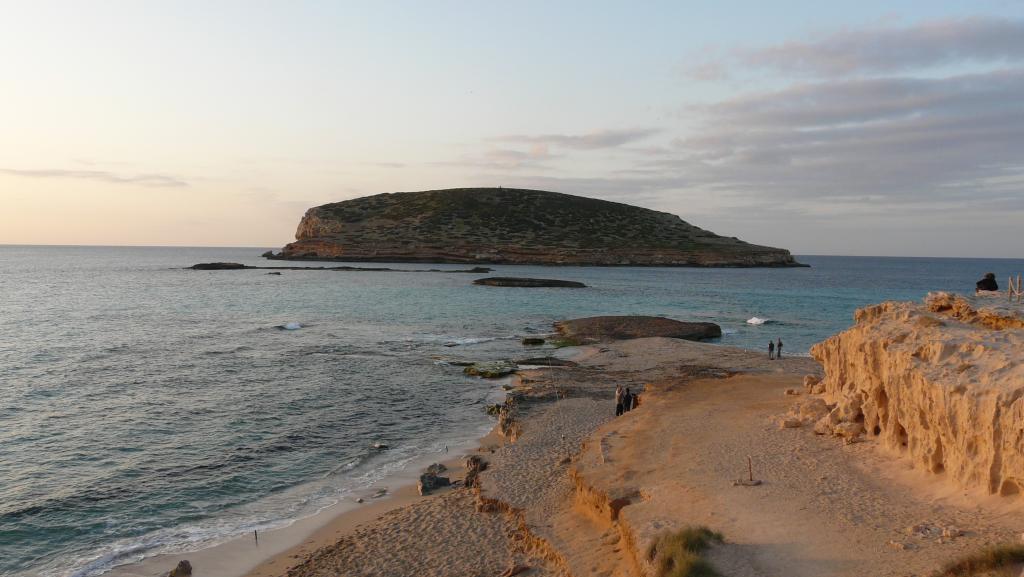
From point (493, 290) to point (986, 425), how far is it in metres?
68.7

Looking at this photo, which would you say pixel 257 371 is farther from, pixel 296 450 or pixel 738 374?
pixel 738 374

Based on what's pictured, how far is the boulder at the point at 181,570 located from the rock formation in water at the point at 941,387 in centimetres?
1459

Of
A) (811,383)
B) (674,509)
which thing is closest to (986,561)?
(674,509)

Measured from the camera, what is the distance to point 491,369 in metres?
33.2

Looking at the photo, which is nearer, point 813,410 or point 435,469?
point 813,410

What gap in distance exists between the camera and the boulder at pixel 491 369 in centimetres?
3234

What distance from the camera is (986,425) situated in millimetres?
11141

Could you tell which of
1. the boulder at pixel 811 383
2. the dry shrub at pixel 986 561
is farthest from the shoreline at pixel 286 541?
the dry shrub at pixel 986 561

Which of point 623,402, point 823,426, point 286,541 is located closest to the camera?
point 286,541

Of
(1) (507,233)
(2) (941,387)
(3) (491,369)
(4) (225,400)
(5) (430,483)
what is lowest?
(5) (430,483)

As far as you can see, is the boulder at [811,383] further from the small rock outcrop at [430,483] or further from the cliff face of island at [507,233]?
the cliff face of island at [507,233]

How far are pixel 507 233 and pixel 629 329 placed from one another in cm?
→ 10573

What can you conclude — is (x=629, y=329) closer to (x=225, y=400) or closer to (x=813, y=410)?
(x=225, y=400)

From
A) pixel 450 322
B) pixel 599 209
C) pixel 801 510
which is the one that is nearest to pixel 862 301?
pixel 450 322
